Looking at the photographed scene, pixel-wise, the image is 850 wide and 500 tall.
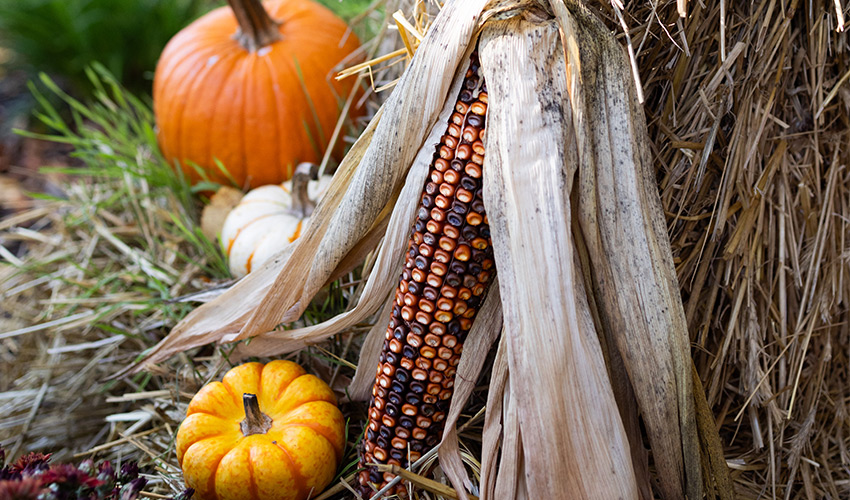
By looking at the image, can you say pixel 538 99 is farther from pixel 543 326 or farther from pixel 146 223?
pixel 146 223

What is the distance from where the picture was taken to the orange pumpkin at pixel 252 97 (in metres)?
2.49

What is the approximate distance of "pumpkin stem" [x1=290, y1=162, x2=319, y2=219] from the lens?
6.97 feet

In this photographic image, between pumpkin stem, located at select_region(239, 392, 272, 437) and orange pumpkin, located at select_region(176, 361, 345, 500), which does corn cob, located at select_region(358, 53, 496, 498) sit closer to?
orange pumpkin, located at select_region(176, 361, 345, 500)

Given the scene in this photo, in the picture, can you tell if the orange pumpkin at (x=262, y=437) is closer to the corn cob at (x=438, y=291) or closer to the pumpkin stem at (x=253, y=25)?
the corn cob at (x=438, y=291)

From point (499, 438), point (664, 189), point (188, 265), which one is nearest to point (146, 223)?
point (188, 265)

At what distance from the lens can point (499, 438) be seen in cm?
142

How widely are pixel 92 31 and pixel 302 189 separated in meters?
2.44

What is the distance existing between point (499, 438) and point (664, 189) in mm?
750

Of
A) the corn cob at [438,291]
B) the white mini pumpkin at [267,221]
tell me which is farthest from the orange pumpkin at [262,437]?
the white mini pumpkin at [267,221]

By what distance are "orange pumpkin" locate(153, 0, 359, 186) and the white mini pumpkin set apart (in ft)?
0.79

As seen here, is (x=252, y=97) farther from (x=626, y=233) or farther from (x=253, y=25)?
(x=626, y=233)

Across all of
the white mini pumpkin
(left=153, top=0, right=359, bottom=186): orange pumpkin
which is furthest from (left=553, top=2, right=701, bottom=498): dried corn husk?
(left=153, top=0, right=359, bottom=186): orange pumpkin

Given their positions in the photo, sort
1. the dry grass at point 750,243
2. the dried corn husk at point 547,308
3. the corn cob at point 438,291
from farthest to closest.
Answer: the dry grass at point 750,243, the corn cob at point 438,291, the dried corn husk at point 547,308

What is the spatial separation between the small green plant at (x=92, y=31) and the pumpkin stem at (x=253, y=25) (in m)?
1.38
